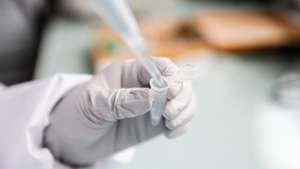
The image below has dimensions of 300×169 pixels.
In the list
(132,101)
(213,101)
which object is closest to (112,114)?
(132,101)

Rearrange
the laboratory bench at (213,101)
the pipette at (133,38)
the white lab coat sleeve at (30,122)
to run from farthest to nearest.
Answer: the laboratory bench at (213,101) → the white lab coat sleeve at (30,122) → the pipette at (133,38)

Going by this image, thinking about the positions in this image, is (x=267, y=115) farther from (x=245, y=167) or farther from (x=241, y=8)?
(x=241, y=8)

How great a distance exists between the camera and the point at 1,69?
138 centimetres

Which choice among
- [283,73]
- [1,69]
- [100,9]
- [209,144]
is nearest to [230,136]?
[209,144]

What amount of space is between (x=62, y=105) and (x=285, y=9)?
2.52 feet

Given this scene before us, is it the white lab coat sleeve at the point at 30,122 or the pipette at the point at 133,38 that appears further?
the white lab coat sleeve at the point at 30,122

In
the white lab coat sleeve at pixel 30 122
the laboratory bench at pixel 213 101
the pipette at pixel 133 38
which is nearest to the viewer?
the pipette at pixel 133 38

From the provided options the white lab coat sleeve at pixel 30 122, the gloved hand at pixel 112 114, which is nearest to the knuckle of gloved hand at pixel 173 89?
the gloved hand at pixel 112 114

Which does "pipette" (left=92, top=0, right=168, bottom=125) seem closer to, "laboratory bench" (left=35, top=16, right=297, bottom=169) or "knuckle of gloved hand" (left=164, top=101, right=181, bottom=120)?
"knuckle of gloved hand" (left=164, top=101, right=181, bottom=120)

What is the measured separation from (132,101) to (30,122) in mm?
145

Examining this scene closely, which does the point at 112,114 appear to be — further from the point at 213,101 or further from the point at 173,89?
the point at 213,101

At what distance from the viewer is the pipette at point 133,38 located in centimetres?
47

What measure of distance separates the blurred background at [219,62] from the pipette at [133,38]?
6.3 inches

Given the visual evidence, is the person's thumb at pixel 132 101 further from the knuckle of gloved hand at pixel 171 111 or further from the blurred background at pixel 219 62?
the blurred background at pixel 219 62
